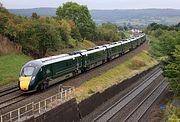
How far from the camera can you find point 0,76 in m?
38.9

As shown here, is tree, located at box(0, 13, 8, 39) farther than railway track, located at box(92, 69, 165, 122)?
Yes

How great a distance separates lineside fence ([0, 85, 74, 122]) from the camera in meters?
24.2

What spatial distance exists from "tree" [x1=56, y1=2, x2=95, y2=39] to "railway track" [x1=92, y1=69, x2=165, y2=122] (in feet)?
121

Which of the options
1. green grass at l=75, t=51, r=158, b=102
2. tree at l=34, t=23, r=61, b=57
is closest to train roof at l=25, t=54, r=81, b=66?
green grass at l=75, t=51, r=158, b=102

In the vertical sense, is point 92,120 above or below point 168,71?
below

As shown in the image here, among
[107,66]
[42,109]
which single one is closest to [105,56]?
[107,66]

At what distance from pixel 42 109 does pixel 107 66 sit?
87.5ft

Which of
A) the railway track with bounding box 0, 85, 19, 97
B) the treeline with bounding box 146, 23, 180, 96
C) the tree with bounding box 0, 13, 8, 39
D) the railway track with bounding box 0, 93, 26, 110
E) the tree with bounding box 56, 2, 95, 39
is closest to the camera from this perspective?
the railway track with bounding box 0, 93, 26, 110

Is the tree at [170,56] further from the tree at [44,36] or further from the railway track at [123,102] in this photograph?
the tree at [44,36]

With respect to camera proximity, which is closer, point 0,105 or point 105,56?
point 0,105

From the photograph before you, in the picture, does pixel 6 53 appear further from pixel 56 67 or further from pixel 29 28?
pixel 56 67

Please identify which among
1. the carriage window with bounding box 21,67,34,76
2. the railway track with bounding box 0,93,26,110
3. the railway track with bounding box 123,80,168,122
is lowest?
the railway track with bounding box 123,80,168,122

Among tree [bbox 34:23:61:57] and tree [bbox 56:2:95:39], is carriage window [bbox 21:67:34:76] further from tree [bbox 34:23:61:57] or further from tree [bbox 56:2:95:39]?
tree [bbox 56:2:95:39]

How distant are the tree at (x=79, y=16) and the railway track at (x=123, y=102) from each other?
121 ft
